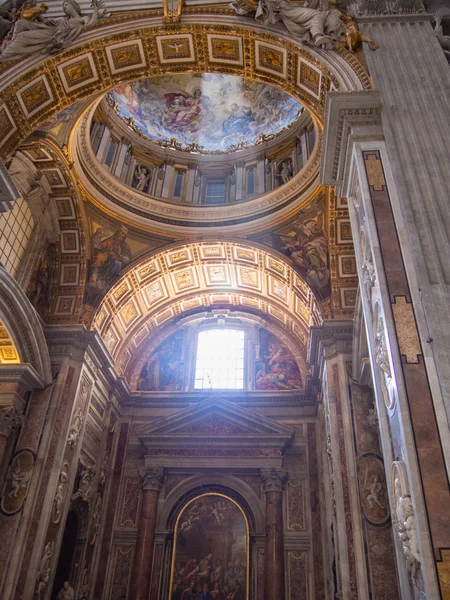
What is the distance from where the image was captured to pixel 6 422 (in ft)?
37.5

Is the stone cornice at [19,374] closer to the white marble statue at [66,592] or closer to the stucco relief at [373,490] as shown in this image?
the white marble statue at [66,592]

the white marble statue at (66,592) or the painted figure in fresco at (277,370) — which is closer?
the white marble statue at (66,592)

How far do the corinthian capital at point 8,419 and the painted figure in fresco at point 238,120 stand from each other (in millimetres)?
10756

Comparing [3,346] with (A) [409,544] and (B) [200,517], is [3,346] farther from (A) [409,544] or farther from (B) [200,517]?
(A) [409,544]

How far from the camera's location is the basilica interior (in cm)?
638

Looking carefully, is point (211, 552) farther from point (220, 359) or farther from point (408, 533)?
point (408, 533)

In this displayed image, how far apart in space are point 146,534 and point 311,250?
878 centimetres

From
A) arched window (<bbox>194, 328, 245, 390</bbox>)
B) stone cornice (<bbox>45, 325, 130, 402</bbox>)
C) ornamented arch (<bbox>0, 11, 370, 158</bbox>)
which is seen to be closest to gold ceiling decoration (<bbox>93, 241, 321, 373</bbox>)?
stone cornice (<bbox>45, 325, 130, 402</bbox>)

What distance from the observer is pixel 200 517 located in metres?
14.4

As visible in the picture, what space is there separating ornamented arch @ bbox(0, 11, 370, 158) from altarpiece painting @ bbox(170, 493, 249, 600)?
34.2ft

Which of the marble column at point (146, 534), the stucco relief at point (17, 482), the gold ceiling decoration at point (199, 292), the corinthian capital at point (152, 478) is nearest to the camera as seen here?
the stucco relief at point (17, 482)

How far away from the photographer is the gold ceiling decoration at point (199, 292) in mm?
15273

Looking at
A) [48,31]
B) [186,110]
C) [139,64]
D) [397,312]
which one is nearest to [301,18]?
[139,64]

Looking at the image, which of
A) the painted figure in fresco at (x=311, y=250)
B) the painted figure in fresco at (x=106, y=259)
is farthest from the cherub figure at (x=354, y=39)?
the painted figure in fresco at (x=106, y=259)
